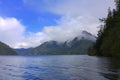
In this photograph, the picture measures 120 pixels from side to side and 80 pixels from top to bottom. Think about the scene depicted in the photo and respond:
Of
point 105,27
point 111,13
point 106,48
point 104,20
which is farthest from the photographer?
point 105,27

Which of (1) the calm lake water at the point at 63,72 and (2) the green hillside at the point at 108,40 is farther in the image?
(2) the green hillside at the point at 108,40

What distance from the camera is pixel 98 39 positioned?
17825 centimetres

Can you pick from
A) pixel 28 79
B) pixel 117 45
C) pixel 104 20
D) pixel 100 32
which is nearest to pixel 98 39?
pixel 100 32

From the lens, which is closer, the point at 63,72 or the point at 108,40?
the point at 63,72

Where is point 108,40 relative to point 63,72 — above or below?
above

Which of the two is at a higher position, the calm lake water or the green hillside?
the green hillside

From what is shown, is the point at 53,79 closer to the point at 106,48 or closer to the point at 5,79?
the point at 5,79

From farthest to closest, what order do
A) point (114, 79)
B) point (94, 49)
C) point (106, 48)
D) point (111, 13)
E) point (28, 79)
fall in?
point (94, 49) → point (111, 13) → point (106, 48) → point (28, 79) → point (114, 79)

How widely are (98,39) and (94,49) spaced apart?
1322 cm

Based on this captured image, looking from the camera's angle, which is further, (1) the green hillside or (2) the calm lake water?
(1) the green hillside

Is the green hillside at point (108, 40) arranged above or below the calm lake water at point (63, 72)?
above

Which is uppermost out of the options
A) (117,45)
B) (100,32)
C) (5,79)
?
(100,32)

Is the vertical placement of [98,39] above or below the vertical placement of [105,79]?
above

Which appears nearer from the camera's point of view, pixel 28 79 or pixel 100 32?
pixel 28 79
